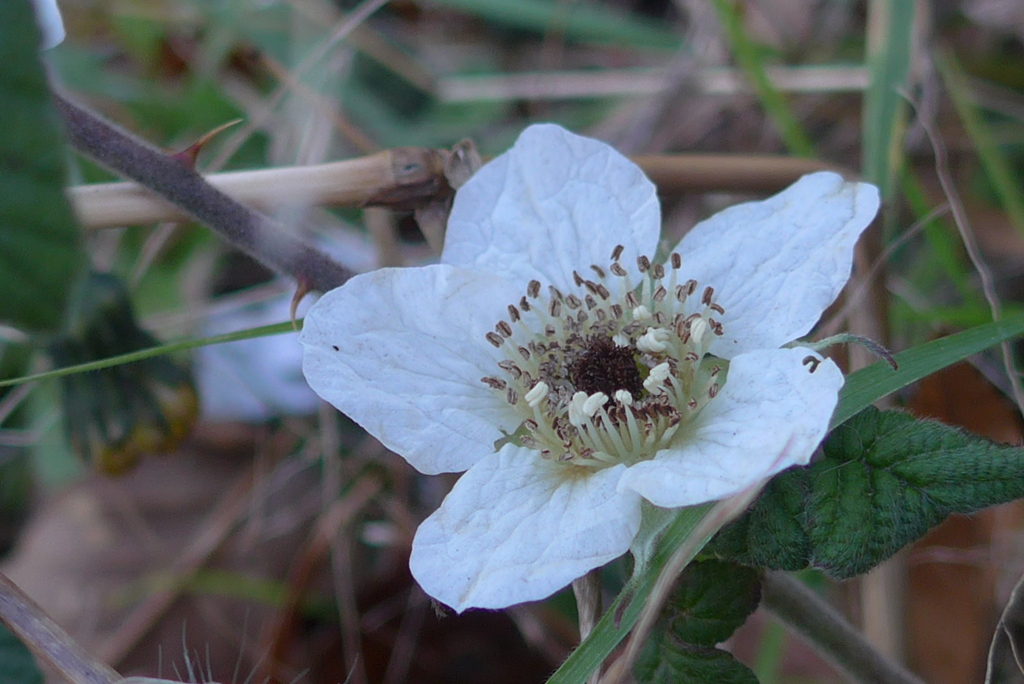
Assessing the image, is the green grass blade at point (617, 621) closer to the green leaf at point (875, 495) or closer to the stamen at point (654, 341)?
the green leaf at point (875, 495)

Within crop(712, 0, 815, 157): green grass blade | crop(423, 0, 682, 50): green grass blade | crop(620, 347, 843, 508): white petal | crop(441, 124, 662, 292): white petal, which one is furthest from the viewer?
crop(423, 0, 682, 50): green grass blade

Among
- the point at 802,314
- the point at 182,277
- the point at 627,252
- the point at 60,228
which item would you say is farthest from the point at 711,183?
the point at 182,277

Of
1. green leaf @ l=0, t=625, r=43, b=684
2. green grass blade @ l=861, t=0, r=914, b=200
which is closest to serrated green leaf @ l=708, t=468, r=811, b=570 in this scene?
green leaf @ l=0, t=625, r=43, b=684

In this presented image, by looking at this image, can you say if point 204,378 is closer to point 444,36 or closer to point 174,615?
point 174,615

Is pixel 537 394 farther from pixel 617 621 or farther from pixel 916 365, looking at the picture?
pixel 916 365

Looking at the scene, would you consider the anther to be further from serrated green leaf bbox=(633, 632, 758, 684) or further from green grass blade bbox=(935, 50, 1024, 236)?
green grass blade bbox=(935, 50, 1024, 236)

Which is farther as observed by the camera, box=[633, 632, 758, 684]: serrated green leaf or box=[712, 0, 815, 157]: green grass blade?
box=[712, 0, 815, 157]: green grass blade

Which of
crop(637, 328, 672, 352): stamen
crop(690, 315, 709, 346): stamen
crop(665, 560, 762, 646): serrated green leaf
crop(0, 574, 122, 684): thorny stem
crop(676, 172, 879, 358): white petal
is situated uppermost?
crop(676, 172, 879, 358): white petal
